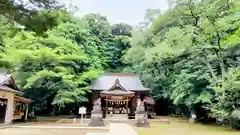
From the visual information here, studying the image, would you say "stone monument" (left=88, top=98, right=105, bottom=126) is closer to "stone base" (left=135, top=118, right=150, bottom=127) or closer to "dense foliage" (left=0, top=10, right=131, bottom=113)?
"stone base" (left=135, top=118, right=150, bottom=127)

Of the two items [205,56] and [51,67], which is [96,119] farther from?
[205,56]

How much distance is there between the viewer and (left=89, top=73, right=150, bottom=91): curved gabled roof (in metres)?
28.0

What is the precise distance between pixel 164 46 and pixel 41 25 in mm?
17282

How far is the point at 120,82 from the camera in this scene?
97.2 ft

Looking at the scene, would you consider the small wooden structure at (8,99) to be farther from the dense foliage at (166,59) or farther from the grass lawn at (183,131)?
the grass lawn at (183,131)

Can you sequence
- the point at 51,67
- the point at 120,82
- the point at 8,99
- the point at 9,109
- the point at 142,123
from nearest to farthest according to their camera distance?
the point at 8,99
the point at 142,123
the point at 9,109
the point at 51,67
the point at 120,82

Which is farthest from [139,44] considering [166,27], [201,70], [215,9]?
[215,9]

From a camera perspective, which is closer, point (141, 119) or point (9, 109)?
point (9, 109)

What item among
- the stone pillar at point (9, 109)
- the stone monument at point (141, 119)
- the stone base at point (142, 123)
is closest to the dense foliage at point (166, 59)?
the stone pillar at point (9, 109)

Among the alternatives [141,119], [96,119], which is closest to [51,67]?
[96,119]

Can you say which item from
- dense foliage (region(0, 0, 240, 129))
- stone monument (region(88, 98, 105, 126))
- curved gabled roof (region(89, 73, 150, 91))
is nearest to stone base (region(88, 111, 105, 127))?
stone monument (region(88, 98, 105, 126))

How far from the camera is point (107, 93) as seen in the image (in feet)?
83.8

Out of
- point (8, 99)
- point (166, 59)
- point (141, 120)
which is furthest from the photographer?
point (166, 59)

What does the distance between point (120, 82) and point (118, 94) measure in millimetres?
4533
